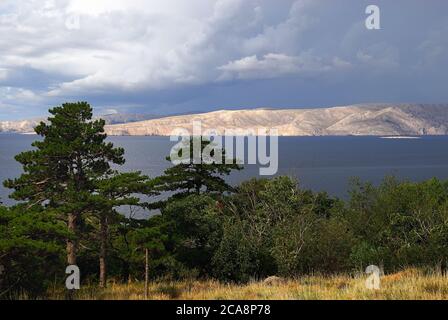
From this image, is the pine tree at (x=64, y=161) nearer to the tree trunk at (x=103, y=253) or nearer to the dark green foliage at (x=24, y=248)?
the tree trunk at (x=103, y=253)

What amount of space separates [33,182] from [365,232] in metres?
26.6

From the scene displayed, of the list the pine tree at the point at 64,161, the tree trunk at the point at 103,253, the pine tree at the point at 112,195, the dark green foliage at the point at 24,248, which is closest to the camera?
the dark green foliage at the point at 24,248

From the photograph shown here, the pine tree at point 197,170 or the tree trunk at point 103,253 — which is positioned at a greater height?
the pine tree at point 197,170

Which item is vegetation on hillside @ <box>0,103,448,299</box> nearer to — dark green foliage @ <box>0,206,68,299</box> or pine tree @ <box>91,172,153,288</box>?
pine tree @ <box>91,172,153,288</box>

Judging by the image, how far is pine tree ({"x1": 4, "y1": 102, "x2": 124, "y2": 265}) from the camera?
29797 mm

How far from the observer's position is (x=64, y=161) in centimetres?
3152

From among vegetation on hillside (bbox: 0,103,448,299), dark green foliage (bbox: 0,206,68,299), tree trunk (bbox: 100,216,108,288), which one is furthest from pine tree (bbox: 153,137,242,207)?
dark green foliage (bbox: 0,206,68,299)

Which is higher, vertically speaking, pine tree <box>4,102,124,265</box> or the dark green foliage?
pine tree <box>4,102,124,265</box>

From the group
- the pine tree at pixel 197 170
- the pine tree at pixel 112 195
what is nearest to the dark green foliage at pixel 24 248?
the pine tree at pixel 112 195

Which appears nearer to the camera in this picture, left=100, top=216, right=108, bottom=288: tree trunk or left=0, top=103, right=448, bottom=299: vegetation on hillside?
left=100, top=216, right=108, bottom=288: tree trunk

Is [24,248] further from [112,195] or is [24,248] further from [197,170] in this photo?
[197,170]

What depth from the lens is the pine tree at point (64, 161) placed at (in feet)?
97.8
